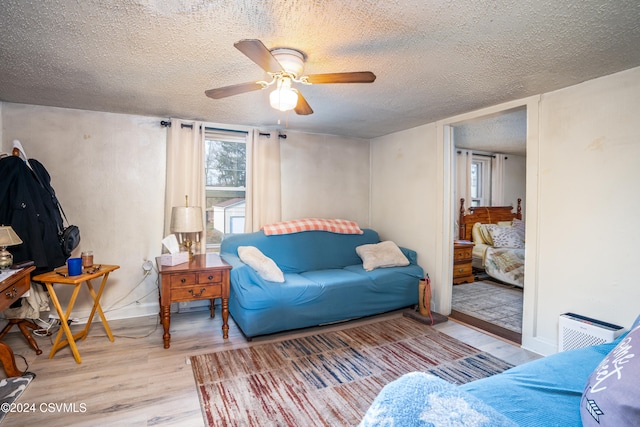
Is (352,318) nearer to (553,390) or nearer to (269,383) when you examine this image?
(269,383)

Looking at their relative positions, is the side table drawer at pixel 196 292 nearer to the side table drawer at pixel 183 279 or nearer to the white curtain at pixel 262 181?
the side table drawer at pixel 183 279

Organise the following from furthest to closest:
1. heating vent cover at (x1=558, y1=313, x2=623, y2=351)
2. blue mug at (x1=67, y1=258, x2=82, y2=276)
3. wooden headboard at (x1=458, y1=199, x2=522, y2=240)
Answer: wooden headboard at (x1=458, y1=199, x2=522, y2=240) → blue mug at (x1=67, y1=258, x2=82, y2=276) → heating vent cover at (x1=558, y1=313, x2=623, y2=351)

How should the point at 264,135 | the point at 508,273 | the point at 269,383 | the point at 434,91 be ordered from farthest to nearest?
the point at 508,273 < the point at 264,135 < the point at 434,91 < the point at 269,383

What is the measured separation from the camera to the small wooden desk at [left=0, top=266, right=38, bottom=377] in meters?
2.00

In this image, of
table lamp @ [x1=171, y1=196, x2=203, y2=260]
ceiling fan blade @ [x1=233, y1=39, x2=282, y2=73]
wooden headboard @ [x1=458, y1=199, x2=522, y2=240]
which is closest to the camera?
ceiling fan blade @ [x1=233, y1=39, x2=282, y2=73]

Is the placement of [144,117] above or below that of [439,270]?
above

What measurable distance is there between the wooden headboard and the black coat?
5504 mm

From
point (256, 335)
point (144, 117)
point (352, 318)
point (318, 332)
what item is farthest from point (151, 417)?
point (144, 117)

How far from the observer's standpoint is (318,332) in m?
3.08

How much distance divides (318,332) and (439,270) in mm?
1564

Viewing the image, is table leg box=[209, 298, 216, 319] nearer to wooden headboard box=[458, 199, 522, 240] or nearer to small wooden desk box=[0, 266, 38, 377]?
small wooden desk box=[0, 266, 38, 377]

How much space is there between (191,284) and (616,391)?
8.92 ft

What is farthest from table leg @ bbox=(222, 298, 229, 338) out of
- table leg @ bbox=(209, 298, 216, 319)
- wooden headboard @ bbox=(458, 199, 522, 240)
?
wooden headboard @ bbox=(458, 199, 522, 240)

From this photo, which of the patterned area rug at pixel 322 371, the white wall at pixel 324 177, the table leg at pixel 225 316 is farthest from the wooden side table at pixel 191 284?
the white wall at pixel 324 177
